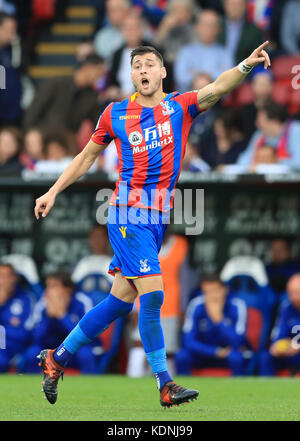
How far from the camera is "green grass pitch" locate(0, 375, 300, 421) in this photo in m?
6.04

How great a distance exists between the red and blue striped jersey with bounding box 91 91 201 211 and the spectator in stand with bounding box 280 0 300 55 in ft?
24.7

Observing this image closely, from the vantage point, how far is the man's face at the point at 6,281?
11.1 metres

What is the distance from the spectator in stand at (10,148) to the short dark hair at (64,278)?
1280 millimetres

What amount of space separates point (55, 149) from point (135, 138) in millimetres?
4828

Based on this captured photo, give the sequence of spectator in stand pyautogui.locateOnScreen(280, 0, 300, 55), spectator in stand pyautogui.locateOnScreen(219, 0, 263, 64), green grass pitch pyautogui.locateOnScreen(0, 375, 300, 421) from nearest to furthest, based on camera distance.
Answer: green grass pitch pyautogui.locateOnScreen(0, 375, 300, 421) → spectator in stand pyautogui.locateOnScreen(219, 0, 263, 64) → spectator in stand pyautogui.locateOnScreen(280, 0, 300, 55)

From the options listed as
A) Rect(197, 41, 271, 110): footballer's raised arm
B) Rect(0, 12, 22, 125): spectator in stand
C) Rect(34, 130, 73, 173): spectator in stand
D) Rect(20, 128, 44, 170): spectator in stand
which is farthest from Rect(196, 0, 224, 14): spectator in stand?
Rect(197, 41, 271, 110): footballer's raised arm

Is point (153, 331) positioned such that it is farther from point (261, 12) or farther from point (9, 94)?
point (261, 12)

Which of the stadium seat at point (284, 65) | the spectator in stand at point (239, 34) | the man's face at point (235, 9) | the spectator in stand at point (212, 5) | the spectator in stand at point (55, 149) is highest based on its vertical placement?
the spectator in stand at point (212, 5)

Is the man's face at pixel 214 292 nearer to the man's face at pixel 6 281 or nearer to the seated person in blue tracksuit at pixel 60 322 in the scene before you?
the seated person in blue tracksuit at pixel 60 322

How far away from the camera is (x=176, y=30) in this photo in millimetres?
13969

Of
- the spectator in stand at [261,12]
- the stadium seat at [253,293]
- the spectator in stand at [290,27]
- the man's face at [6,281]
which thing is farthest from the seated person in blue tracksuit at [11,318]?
the spectator in stand at [261,12]

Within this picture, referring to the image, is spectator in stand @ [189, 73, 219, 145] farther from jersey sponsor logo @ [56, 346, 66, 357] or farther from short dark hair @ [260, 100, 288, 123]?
jersey sponsor logo @ [56, 346, 66, 357]

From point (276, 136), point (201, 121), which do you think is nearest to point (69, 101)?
point (201, 121)

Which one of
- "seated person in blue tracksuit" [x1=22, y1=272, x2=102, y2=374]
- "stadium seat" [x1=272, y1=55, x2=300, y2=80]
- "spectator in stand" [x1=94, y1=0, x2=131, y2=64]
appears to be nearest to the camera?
"seated person in blue tracksuit" [x1=22, y1=272, x2=102, y2=374]
